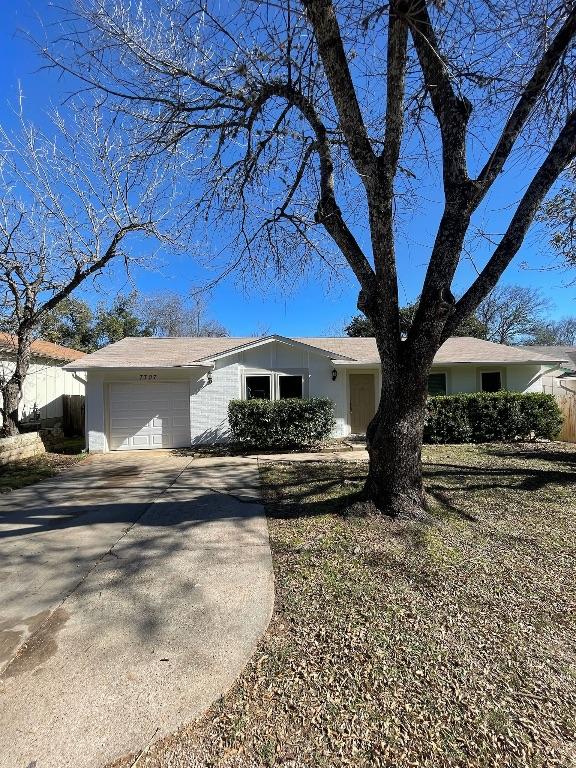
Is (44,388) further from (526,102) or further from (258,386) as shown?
(526,102)

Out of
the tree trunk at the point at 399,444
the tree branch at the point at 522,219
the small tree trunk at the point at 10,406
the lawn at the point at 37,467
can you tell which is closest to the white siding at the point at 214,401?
the lawn at the point at 37,467

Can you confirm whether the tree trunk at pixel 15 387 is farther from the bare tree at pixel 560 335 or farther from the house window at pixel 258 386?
the bare tree at pixel 560 335

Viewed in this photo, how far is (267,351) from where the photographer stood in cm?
1263

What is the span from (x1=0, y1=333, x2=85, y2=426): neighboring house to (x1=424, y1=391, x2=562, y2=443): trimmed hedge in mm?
11686

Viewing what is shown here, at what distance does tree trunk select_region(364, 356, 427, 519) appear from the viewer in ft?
15.3

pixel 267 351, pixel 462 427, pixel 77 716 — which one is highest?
pixel 267 351

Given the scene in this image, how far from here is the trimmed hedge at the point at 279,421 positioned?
11289mm

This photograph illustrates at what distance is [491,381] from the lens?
14258mm

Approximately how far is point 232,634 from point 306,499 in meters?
3.39

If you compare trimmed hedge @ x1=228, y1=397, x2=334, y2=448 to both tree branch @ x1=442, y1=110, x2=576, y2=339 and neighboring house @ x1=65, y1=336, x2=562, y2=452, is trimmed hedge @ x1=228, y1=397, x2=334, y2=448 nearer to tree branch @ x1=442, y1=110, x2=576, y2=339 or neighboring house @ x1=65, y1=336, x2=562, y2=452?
neighboring house @ x1=65, y1=336, x2=562, y2=452

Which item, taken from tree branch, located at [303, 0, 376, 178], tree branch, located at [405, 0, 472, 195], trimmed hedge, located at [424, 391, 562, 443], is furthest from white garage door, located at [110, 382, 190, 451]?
tree branch, located at [405, 0, 472, 195]

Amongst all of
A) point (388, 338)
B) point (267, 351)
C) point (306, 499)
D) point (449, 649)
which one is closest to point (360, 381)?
point (267, 351)

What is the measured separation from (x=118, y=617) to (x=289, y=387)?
32.4ft

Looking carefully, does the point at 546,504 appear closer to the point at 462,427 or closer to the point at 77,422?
the point at 462,427
